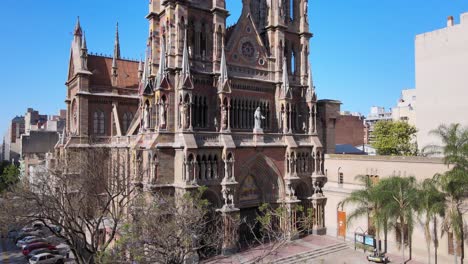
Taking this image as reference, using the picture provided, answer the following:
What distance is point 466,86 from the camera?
1487 inches

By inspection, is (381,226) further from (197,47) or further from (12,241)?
(12,241)

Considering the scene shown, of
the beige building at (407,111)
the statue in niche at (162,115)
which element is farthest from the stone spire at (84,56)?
the beige building at (407,111)

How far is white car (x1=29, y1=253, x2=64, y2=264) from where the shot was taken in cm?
2955

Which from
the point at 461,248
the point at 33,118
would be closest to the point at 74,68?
the point at 461,248

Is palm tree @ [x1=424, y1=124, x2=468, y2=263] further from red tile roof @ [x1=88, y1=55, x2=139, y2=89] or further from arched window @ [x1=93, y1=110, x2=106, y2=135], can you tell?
red tile roof @ [x1=88, y1=55, x2=139, y2=89]

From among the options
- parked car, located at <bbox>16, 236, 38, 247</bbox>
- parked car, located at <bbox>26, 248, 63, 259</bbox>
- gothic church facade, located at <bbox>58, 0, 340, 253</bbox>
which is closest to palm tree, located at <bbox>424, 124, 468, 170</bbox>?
gothic church facade, located at <bbox>58, 0, 340, 253</bbox>

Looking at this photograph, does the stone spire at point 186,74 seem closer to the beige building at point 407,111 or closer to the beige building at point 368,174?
the beige building at point 368,174

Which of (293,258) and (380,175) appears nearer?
(293,258)

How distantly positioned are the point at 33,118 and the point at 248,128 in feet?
312

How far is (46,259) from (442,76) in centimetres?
4567

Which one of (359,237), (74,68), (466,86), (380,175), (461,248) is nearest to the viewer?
(461,248)

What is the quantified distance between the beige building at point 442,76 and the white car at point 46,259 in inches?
1668

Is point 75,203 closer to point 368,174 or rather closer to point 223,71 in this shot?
point 223,71

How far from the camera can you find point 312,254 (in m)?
30.5
